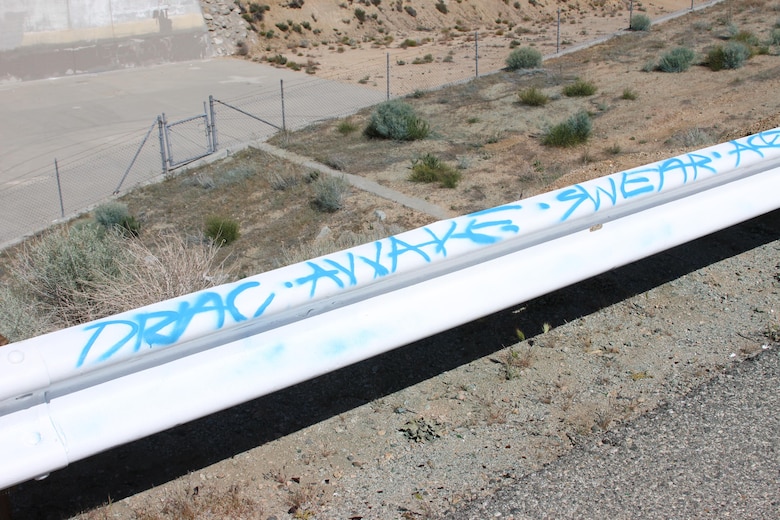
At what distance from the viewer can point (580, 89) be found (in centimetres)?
1980

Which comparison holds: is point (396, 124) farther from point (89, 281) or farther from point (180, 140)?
point (89, 281)

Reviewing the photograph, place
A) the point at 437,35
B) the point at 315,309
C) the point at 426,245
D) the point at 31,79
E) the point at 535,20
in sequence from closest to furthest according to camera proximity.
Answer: the point at 315,309 < the point at 426,245 < the point at 31,79 < the point at 437,35 < the point at 535,20

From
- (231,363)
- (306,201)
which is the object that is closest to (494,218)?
(231,363)

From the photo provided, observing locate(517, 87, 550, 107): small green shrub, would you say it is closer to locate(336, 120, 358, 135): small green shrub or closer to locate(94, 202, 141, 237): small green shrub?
locate(336, 120, 358, 135): small green shrub

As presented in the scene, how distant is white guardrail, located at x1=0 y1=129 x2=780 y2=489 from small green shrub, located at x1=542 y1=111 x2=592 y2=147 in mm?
10330

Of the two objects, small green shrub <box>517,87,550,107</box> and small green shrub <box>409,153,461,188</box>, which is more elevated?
small green shrub <box>517,87,550,107</box>

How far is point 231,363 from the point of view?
4.00m

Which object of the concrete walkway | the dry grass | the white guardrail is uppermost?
the white guardrail

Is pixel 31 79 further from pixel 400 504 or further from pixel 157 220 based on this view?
pixel 400 504

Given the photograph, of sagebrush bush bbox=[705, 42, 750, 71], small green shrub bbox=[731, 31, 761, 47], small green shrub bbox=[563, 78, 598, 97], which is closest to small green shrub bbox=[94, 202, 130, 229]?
small green shrub bbox=[563, 78, 598, 97]

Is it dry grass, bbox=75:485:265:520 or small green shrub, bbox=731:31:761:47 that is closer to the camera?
dry grass, bbox=75:485:265:520

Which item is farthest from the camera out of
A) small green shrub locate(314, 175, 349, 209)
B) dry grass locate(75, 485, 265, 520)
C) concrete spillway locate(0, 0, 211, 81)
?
concrete spillway locate(0, 0, 211, 81)

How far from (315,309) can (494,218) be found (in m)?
1.30

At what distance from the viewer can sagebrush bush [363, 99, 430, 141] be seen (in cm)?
1794
